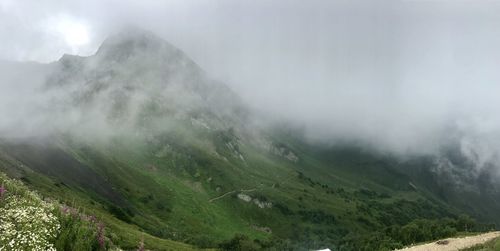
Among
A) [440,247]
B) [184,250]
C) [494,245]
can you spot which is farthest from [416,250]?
[184,250]

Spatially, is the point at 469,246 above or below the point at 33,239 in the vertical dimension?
above

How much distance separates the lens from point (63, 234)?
3005 centimetres

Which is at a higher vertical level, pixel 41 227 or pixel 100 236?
pixel 100 236

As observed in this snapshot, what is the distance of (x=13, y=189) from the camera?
3941 cm

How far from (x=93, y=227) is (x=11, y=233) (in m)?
14.0

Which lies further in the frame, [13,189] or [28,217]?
[13,189]

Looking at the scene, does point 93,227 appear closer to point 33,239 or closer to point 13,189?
point 13,189

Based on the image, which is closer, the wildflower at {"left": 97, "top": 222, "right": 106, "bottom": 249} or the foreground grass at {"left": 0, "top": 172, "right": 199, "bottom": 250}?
the foreground grass at {"left": 0, "top": 172, "right": 199, "bottom": 250}

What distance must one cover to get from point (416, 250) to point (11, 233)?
69638mm

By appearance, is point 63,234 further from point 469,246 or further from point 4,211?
point 469,246

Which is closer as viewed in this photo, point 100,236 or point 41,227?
point 41,227

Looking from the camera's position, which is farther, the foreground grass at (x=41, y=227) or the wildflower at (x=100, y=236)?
the wildflower at (x=100, y=236)

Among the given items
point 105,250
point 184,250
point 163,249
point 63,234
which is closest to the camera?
point 63,234

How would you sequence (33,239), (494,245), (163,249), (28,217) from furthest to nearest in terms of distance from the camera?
(163,249) → (494,245) → (28,217) → (33,239)
